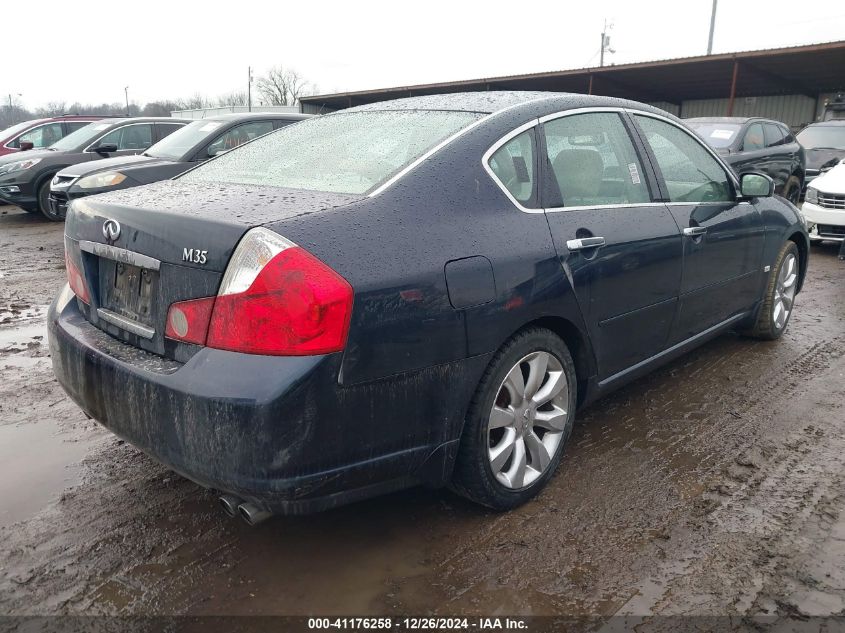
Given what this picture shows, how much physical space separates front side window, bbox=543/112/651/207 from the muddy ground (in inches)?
46.5

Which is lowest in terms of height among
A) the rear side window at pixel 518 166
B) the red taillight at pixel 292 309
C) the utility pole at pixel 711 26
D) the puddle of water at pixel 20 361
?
the puddle of water at pixel 20 361

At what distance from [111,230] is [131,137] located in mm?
9727

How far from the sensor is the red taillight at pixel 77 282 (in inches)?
99.7

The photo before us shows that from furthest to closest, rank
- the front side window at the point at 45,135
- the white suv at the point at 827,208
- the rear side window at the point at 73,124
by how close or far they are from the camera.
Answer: the rear side window at the point at 73,124, the front side window at the point at 45,135, the white suv at the point at 827,208

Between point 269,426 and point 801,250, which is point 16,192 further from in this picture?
point 801,250

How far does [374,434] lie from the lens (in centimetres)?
208

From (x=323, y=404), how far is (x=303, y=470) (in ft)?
0.67

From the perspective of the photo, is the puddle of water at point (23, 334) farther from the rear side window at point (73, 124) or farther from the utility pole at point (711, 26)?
the utility pole at point (711, 26)

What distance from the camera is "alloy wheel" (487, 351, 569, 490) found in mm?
2523

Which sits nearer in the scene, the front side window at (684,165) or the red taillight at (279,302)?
the red taillight at (279,302)

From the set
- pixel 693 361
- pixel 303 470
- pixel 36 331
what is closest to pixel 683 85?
pixel 693 361

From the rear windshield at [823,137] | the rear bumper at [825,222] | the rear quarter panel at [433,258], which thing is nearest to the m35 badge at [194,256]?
the rear quarter panel at [433,258]

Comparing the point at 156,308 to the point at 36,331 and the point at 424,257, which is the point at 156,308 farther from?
the point at 36,331

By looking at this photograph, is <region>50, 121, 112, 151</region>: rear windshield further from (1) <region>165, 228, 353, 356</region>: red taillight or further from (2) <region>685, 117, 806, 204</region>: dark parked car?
(1) <region>165, 228, 353, 356</region>: red taillight
